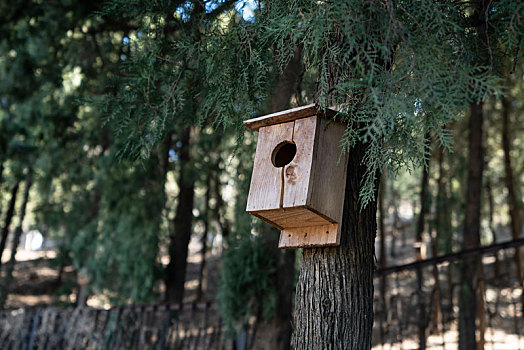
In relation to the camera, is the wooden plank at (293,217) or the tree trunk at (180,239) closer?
the wooden plank at (293,217)

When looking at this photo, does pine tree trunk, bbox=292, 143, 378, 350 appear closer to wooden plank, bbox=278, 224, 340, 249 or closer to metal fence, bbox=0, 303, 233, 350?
wooden plank, bbox=278, 224, 340, 249

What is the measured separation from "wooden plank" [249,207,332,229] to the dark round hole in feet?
0.96

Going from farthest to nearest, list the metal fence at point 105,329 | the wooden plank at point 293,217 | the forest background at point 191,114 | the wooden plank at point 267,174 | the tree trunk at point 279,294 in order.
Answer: the metal fence at point 105,329
the tree trunk at point 279,294
the wooden plank at point 267,174
the wooden plank at point 293,217
the forest background at point 191,114

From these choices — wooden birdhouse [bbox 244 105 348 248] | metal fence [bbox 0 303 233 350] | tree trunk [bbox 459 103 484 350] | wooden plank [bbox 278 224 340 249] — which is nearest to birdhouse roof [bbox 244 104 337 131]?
wooden birdhouse [bbox 244 105 348 248]

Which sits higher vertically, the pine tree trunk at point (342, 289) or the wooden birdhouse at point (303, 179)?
the wooden birdhouse at point (303, 179)

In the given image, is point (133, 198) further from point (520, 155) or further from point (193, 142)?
point (520, 155)

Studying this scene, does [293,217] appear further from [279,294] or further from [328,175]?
[279,294]

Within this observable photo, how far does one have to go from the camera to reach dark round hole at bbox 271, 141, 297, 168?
278 cm

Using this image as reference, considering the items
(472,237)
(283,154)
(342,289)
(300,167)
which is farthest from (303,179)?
(472,237)

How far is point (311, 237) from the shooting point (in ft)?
8.45

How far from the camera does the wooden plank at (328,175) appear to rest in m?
2.49

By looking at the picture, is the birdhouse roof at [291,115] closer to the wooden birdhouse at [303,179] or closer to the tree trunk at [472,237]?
the wooden birdhouse at [303,179]

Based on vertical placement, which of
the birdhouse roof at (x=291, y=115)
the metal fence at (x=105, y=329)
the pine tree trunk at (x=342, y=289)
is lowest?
the metal fence at (x=105, y=329)

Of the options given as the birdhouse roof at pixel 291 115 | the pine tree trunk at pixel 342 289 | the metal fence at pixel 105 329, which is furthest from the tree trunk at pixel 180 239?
the pine tree trunk at pixel 342 289
